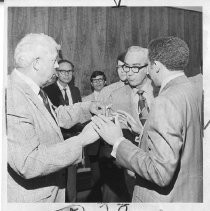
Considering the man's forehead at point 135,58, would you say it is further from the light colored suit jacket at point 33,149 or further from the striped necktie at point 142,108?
the light colored suit jacket at point 33,149

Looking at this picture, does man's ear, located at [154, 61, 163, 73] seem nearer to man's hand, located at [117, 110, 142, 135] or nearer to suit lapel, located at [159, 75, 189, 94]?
suit lapel, located at [159, 75, 189, 94]

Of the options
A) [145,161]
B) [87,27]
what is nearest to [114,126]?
[145,161]

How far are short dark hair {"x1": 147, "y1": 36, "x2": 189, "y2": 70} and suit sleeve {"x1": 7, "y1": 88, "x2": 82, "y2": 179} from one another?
552mm

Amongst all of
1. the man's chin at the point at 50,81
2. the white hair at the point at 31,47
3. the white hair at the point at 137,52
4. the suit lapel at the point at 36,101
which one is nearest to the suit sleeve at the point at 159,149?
the white hair at the point at 137,52

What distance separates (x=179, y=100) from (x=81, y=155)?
Answer: 53cm

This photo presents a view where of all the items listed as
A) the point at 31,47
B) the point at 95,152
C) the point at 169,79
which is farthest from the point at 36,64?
the point at 169,79

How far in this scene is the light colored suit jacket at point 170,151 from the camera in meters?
1.76

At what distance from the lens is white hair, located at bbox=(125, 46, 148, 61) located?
191cm

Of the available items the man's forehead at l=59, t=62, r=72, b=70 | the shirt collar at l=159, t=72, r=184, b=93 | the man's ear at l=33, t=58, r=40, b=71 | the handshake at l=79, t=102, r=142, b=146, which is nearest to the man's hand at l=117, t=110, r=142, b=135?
the handshake at l=79, t=102, r=142, b=146

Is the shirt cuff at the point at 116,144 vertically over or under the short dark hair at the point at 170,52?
under

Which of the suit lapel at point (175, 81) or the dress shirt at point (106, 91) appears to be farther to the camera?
the dress shirt at point (106, 91)

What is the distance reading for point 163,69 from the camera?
5.97 feet

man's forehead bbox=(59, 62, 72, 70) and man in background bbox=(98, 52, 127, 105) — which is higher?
man's forehead bbox=(59, 62, 72, 70)

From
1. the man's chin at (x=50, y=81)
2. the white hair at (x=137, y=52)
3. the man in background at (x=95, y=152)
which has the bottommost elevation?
the man in background at (x=95, y=152)
